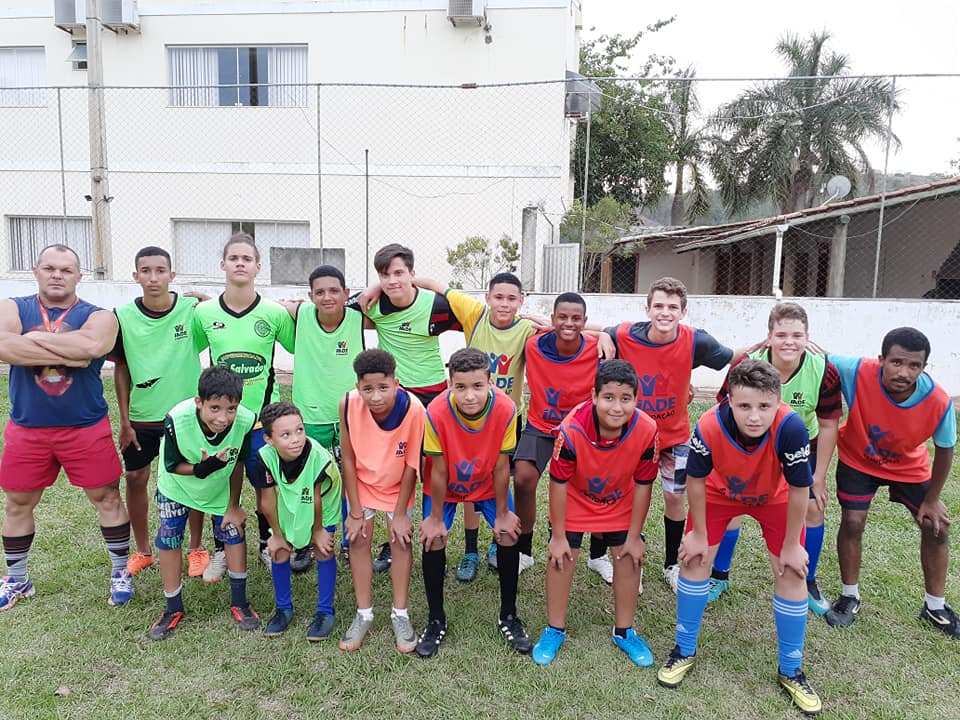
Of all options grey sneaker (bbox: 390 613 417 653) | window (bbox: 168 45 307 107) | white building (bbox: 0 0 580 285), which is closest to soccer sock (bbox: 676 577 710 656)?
grey sneaker (bbox: 390 613 417 653)

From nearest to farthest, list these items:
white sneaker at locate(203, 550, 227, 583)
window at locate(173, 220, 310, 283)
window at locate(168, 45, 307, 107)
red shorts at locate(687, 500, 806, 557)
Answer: red shorts at locate(687, 500, 806, 557), white sneaker at locate(203, 550, 227, 583), window at locate(173, 220, 310, 283), window at locate(168, 45, 307, 107)

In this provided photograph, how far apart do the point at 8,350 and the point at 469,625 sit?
2678mm

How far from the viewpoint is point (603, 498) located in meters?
3.37

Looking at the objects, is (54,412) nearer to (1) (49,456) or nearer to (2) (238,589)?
(1) (49,456)

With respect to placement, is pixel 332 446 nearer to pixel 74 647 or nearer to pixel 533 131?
pixel 74 647

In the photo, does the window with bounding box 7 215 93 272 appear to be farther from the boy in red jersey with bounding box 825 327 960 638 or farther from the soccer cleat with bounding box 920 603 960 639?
the soccer cleat with bounding box 920 603 960 639

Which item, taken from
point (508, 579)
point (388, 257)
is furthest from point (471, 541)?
point (388, 257)

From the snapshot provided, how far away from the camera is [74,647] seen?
10.9 ft

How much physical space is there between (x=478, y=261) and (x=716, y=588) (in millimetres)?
7794

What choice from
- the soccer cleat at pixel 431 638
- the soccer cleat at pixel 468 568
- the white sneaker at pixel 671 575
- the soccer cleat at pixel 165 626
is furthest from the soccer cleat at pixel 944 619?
the soccer cleat at pixel 165 626

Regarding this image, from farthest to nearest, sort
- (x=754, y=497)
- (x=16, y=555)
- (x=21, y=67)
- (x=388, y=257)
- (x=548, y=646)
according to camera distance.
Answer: (x=21, y=67)
(x=388, y=257)
(x=16, y=555)
(x=548, y=646)
(x=754, y=497)

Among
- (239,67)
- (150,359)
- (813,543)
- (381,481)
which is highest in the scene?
(239,67)

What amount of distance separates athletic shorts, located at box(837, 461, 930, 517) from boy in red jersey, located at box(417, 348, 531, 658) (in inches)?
72.1

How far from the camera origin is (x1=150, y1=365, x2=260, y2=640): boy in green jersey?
3.38m
